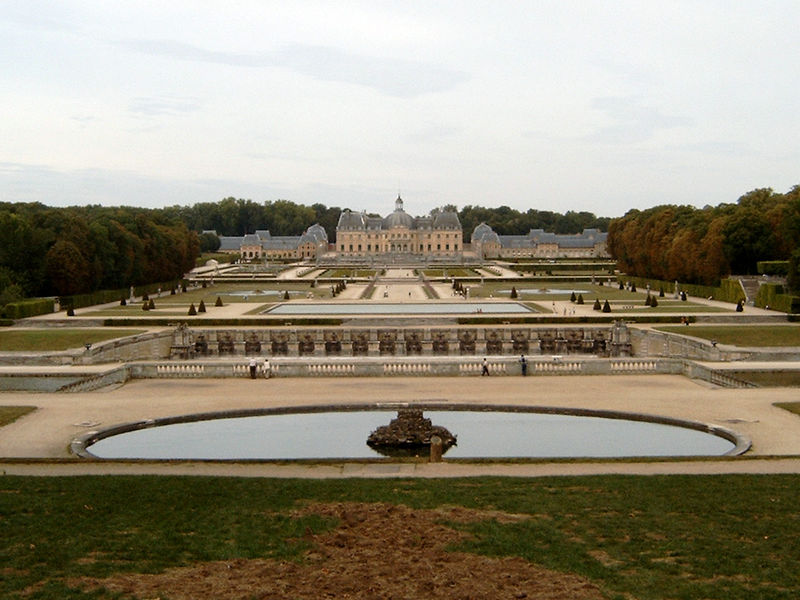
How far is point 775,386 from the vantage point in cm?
2145

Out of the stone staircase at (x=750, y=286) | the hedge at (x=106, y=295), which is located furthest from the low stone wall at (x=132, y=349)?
the stone staircase at (x=750, y=286)

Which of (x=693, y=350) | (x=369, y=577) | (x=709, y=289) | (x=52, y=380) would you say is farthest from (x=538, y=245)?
(x=369, y=577)

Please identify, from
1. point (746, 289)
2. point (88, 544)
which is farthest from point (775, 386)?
point (746, 289)

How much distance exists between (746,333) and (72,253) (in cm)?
3089

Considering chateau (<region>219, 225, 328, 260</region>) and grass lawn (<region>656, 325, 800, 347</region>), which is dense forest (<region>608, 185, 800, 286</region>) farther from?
chateau (<region>219, 225, 328, 260</region>)

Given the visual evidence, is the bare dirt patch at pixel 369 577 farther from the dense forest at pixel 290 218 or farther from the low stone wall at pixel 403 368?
the dense forest at pixel 290 218

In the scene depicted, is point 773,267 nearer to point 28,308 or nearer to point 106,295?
point 106,295

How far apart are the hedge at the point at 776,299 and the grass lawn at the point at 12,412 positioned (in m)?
29.5

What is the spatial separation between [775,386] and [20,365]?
65.3ft

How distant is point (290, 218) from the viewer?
154 meters

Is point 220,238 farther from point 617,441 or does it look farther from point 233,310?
point 617,441

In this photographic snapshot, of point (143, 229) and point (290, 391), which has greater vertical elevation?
point (143, 229)

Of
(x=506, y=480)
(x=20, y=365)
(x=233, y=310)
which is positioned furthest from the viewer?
(x=233, y=310)

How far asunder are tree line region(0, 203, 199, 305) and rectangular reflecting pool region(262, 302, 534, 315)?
10.1 meters
